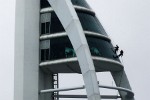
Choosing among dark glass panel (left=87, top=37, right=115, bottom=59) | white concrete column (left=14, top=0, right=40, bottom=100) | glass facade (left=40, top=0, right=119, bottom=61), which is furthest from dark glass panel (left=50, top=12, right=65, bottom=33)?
dark glass panel (left=87, top=37, right=115, bottom=59)

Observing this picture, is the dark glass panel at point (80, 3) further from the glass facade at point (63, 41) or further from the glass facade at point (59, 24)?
the glass facade at point (59, 24)

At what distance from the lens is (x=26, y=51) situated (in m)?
52.6

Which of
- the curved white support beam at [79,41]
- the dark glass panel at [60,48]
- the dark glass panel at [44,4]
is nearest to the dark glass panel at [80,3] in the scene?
the dark glass panel at [44,4]

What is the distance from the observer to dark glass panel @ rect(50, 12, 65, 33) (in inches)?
2124

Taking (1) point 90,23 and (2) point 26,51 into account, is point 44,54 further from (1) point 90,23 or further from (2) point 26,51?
(1) point 90,23

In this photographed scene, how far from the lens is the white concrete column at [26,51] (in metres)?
52.0

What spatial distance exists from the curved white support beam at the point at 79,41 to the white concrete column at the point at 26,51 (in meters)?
3.23

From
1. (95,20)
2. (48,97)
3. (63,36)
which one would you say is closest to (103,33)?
(95,20)

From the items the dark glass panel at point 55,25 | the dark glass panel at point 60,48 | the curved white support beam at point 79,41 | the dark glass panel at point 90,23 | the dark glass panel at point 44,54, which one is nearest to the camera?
the curved white support beam at point 79,41

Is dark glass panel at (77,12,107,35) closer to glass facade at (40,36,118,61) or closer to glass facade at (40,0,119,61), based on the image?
glass facade at (40,0,119,61)

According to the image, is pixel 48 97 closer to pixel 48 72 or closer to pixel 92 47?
pixel 48 72

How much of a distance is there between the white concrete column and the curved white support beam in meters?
3.23

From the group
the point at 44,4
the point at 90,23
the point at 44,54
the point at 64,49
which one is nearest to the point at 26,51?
the point at 44,54

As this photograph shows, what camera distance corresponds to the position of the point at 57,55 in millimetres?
53406
